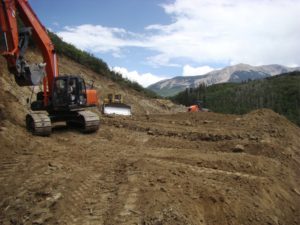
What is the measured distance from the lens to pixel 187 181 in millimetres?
8125

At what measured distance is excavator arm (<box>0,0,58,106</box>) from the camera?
12008mm

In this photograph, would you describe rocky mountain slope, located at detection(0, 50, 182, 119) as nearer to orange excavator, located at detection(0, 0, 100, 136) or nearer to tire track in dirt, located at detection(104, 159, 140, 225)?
orange excavator, located at detection(0, 0, 100, 136)

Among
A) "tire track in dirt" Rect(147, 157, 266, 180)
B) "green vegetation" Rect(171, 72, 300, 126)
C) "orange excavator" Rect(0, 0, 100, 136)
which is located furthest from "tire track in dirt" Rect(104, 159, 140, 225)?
"green vegetation" Rect(171, 72, 300, 126)

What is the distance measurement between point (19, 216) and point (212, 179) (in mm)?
3745

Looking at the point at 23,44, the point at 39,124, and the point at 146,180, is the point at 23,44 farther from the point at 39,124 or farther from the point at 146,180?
the point at 146,180

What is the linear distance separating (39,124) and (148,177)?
5.41 m

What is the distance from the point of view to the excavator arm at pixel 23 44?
473 inches

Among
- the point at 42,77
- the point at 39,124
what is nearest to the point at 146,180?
the point at 39,124

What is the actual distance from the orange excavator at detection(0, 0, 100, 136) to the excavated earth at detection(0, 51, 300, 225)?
0.50m

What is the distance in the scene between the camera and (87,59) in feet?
103

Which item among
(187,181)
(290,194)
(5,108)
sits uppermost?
(5,108)

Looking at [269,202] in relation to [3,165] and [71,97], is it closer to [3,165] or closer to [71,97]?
[3,165]

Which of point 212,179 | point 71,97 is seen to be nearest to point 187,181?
point 212,179

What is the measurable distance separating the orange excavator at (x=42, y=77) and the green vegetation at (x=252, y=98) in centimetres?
7574
